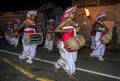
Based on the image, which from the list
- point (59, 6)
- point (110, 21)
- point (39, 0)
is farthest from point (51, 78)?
point (39, 0)

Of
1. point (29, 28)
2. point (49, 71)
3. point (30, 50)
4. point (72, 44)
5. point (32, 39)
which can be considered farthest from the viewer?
point (30, 50)

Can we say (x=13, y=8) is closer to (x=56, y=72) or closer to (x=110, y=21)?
(x=110, y=21)

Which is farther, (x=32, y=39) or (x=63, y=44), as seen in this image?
(x=32, y=39)

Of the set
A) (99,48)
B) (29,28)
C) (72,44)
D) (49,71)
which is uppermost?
(29,28)

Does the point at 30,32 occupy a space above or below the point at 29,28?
A: below

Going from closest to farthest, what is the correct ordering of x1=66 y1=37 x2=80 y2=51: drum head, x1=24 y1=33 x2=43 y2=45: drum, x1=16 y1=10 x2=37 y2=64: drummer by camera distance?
x1=66 y1=37 x2=80 y2=51: drum head
x1=24 y1=33 x2=43 y2=45: drum
x1=16 y1=10 x2=37 y2=64: drummer

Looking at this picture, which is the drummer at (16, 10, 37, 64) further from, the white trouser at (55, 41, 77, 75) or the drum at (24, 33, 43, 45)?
the white trouser at (55, 41, 77, 75)

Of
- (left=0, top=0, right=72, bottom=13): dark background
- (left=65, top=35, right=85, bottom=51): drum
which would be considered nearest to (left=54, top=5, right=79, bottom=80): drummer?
(left=65, top=35, right=85, bottom=51): drum

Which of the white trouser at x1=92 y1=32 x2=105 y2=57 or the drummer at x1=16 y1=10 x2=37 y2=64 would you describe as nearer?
the drummer at x1=16 y1=10 x2=37 y2=64

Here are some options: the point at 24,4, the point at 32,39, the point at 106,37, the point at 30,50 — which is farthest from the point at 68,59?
the point at 24,4

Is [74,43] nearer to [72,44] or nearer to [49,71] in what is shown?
[72,44]

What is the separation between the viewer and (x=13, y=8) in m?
31.3

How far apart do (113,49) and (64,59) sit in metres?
8.97

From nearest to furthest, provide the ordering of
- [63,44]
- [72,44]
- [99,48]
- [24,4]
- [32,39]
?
1. [72,44]
2. [63,44]
3. [32,39]
4. [99,48]
5. [24,4]
